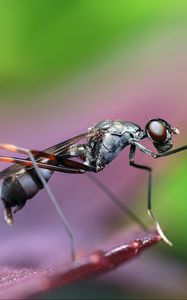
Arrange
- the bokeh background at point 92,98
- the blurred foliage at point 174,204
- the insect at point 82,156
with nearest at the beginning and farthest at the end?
the blurred foliage at point 174,204
the bokeh background at point 92,98
the insect at point 82,156

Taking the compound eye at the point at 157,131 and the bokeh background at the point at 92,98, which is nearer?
the bokeh background at the point at 92,98

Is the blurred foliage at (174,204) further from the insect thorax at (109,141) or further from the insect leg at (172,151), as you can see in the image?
the insect thorax at (109,141)

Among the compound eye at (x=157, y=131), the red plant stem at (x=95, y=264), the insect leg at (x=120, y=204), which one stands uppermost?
the red plant stem at (x=95, y=264)

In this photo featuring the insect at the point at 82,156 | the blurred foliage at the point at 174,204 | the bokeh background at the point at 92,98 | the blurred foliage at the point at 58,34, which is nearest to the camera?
the blurred foliage at the point at 174,204

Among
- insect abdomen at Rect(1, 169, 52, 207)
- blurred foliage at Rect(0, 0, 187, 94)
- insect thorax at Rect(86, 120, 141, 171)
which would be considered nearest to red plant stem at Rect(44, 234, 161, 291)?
insect abdomen at Rect(1, 169, 52, 207)

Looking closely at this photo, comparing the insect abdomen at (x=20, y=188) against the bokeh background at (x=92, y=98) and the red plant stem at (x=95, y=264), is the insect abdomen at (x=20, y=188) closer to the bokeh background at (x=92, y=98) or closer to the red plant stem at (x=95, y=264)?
the bokeh background at (x=92, y=98)

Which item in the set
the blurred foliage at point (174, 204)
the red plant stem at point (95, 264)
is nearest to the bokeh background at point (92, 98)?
the blurred foliage at point (174, 204)

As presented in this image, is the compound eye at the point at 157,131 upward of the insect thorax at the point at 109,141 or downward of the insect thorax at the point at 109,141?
upward

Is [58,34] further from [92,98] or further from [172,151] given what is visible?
[172,151]
